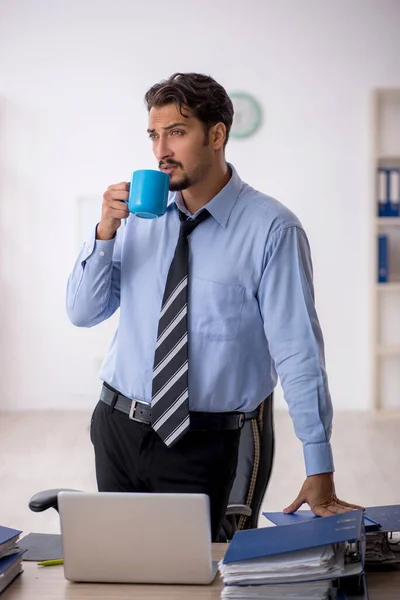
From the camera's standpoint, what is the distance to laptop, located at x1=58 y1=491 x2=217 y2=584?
4.24 ft

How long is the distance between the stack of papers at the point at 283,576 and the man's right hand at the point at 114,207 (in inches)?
34.5

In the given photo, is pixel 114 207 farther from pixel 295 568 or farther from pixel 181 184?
pixel 295 568

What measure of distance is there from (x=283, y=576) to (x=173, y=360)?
0.73m

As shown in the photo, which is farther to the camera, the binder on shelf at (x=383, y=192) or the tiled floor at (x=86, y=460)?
the binder on shelf at (x=383, y=192)

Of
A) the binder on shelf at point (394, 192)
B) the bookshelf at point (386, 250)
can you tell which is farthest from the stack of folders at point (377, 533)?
the binder on shelf at point (394, 192)

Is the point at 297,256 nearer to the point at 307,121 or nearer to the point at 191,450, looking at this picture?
the point at 191,450

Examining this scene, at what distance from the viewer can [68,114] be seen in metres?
5.82

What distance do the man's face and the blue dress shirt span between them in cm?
10

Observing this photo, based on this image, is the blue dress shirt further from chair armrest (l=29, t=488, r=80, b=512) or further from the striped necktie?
chair armrest (l=29, t=488, r=80, b=512)

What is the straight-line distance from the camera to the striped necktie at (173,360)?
1.84m

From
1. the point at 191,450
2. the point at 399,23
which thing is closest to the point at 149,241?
the point at 191,450

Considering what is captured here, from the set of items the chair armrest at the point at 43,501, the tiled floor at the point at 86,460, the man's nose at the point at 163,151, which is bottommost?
the tiled floor at the point at 86,460

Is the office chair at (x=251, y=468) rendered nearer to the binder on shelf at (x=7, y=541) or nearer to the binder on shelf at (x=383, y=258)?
the binder on shelf at (x=7, y=541)

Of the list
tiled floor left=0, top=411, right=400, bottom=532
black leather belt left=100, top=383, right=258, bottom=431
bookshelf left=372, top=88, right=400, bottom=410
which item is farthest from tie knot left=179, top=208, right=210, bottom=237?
bookshelf left=372, top=88, right=400, bottom=410
